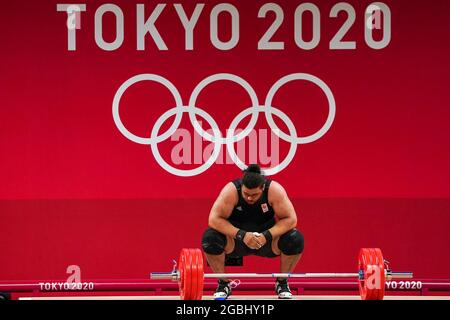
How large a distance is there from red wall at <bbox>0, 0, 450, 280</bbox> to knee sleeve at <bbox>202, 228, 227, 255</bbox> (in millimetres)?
1034

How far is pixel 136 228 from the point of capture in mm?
6445

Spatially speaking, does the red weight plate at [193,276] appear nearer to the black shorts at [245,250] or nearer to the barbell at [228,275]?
the barbell at [228,275]

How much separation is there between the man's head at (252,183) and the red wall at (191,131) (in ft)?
3.44

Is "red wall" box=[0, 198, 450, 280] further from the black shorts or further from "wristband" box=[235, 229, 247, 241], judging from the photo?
"wristband" box=[235, 229, 247, 241]

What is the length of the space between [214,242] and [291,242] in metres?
0.45

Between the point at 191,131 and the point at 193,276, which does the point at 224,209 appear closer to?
the point at 193,276

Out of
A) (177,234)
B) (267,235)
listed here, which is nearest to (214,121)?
(177,234)

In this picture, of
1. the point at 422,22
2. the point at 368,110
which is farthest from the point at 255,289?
the point at 422,22

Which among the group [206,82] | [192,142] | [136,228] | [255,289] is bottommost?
[255,289]

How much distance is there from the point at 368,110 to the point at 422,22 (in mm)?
715

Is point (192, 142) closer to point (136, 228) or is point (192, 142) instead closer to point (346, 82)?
point (136, 228)

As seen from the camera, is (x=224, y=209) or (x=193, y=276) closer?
(x=193, y=276)

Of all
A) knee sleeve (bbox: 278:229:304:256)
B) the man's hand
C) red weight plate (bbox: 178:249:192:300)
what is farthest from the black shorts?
red weight plate (bbox: 178:249:192:300)

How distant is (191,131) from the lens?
636 cm
